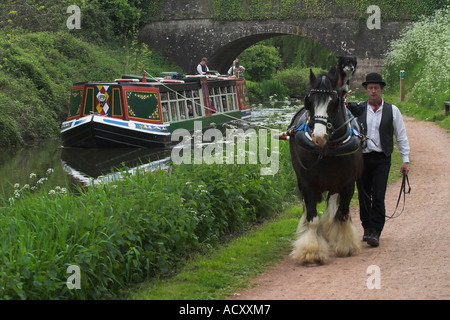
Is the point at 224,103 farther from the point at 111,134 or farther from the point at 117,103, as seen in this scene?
the point at 111,134

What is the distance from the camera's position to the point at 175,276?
5.58 m

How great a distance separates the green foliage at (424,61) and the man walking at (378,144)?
39.8ft

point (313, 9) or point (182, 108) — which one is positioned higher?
point (313, 9)

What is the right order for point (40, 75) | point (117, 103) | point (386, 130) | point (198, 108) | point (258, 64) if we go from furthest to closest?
point (258, 64), point (40, 75), point (198, 108), point (117, 103), point (386, 130)

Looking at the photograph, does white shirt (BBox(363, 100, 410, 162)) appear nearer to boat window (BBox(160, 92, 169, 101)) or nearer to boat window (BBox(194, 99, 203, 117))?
boat window (BBox(160, 92, 169, 101))

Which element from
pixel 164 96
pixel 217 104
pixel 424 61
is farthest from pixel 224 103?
pixel 424 61

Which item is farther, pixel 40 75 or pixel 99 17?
pixel 99 17

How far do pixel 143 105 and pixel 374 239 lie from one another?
12.2 m

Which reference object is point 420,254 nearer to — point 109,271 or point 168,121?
point 109,271

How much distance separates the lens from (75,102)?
1811 centimetres

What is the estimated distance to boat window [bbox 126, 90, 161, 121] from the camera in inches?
691

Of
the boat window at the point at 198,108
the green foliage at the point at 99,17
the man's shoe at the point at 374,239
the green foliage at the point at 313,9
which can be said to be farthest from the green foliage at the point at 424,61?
the man's shoe at the point at 374,239

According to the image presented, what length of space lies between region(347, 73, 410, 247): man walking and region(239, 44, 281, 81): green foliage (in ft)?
99.2

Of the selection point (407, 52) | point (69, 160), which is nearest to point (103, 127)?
point (69, 160)
